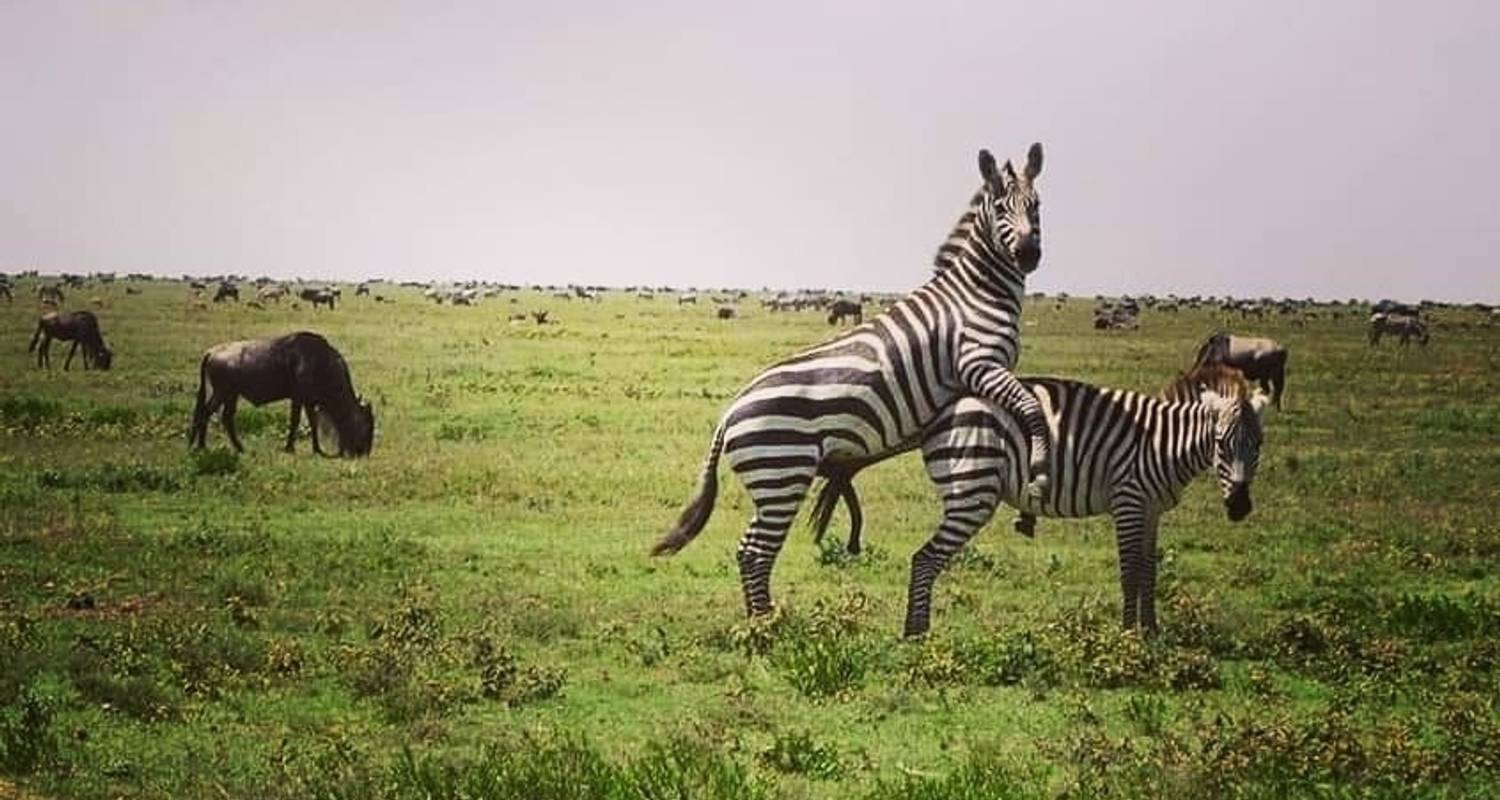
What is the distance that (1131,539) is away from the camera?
37.8ft

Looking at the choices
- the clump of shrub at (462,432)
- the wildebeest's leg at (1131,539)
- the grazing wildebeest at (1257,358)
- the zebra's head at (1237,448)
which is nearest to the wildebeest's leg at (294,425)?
the clump of shrub at (462,432)

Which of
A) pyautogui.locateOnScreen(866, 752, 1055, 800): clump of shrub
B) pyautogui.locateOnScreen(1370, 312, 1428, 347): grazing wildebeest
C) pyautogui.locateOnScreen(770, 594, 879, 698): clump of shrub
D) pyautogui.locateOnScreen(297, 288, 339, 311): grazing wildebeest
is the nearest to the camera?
pyautogui.locateOnScreen(866, 752, 1055, 800): clump of shrub

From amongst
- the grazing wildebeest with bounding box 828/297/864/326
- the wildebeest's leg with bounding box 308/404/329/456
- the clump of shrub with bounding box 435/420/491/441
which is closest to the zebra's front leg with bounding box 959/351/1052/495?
the wildebeest's leg with bounding box 308/404/329/456

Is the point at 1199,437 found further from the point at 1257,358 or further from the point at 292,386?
the point at 1257,358

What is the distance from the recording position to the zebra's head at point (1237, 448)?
36.9 feet

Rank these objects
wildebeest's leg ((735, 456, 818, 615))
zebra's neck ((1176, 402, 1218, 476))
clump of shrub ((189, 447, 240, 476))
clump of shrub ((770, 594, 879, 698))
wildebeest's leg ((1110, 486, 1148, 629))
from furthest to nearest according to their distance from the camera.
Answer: clump of shrub ((189, 447, 240, 476)) → wildebeest's leg ((735, 456, 818, 615)) → wildebeest's leg ((1110, 486, 1148, 629)) → zebra's neck ((1176, 402, 1218, 476)) → clump of shrub ((770, 594, 879, 698))

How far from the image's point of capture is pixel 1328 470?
2253 centimetres

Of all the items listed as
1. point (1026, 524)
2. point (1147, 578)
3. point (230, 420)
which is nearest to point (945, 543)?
point (1026, 524)

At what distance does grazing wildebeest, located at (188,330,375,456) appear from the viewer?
2328cm

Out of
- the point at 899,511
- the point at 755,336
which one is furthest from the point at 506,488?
the point at 755,336

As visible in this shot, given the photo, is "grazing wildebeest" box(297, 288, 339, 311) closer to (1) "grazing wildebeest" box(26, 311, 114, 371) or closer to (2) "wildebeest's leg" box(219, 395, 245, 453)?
(1) "grazing wildebeest" box(26, 311, 114, 371)

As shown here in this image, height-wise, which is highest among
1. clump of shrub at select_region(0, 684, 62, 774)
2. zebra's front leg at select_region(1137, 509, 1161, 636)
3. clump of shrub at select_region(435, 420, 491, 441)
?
zebra's front leg at select_region(1137, 509, 1161, 636)

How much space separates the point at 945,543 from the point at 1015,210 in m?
2.60

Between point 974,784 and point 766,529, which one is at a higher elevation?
point 766,529
